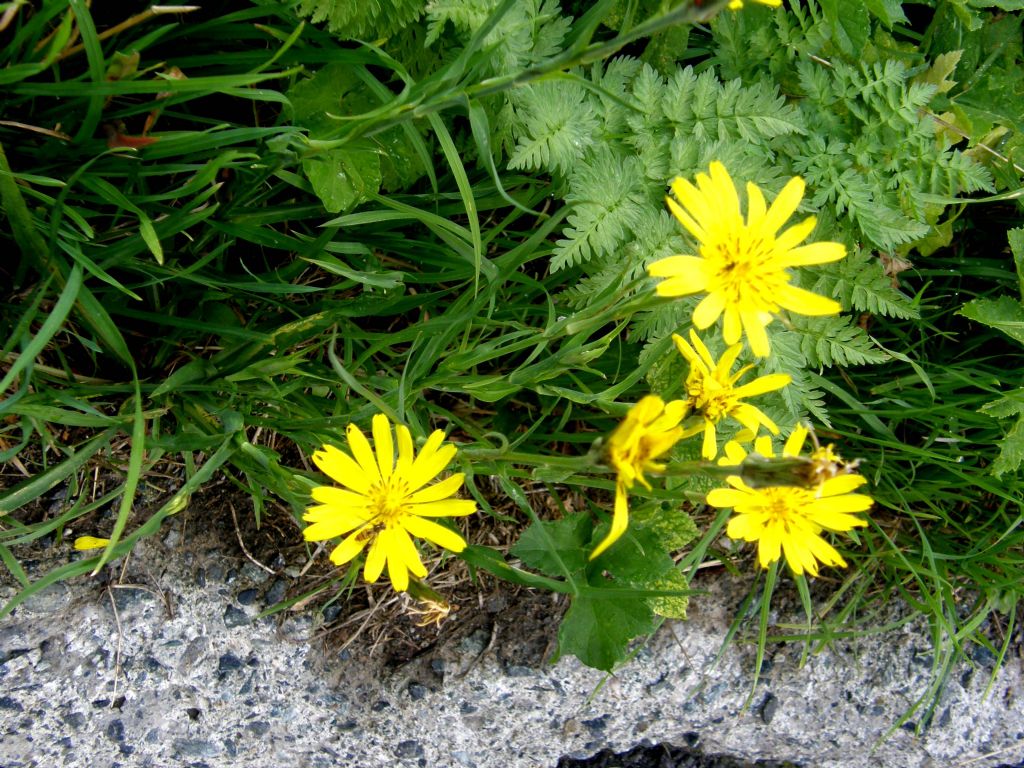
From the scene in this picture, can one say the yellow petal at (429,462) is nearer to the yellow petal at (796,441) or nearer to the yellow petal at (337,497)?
the yellow petal at (337,497)

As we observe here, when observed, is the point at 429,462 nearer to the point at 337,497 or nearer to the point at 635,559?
the point at 337,497

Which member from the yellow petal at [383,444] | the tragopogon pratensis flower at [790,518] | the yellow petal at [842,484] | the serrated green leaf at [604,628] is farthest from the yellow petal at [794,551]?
the yellow petal at [383,444]

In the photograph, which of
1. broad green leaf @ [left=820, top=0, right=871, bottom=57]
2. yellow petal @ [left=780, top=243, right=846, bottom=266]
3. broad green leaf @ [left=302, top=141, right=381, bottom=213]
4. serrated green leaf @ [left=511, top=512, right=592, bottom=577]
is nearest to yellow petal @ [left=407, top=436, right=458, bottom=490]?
serrated green leaf @ [left=511, top=512, right=592, bottom=577]

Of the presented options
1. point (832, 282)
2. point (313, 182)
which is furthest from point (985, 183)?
point (313, 182)

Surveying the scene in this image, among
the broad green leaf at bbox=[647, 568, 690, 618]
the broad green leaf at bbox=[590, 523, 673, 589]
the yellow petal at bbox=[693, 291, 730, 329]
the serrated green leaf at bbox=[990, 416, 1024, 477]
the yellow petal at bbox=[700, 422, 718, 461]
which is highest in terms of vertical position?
the yellow petal at bbox=[693, 291, 730, 329]

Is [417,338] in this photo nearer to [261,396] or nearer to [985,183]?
[261,396]

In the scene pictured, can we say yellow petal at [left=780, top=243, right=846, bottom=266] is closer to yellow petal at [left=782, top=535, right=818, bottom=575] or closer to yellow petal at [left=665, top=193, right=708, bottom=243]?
yellow petal at [left=665, top=193, right=708, bottom=243]

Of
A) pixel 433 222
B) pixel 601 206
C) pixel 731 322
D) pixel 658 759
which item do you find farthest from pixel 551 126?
pixel 658 759
